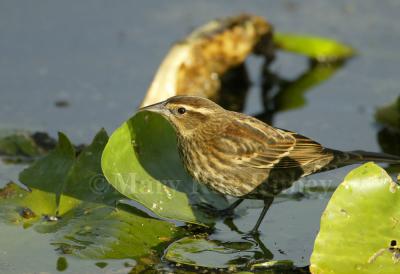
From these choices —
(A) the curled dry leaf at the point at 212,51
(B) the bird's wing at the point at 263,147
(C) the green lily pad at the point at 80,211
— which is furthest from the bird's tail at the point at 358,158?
(A) the curled dry leaf at the point at 212,51

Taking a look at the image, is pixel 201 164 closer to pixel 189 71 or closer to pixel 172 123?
pixel 172 123

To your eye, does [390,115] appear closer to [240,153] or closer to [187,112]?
[240,153]

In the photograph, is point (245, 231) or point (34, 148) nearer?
point (245, 231)

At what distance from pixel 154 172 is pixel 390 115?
3.76 meters

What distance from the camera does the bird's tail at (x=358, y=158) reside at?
316 inches

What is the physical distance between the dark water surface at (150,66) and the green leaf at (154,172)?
0.38 m

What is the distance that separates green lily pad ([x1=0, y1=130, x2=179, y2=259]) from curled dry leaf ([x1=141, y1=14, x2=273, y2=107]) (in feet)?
9.01

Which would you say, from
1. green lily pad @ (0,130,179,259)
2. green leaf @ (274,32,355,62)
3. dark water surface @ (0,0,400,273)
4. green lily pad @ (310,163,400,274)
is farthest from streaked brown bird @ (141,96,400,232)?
green leaf @ (274,32,355,62)

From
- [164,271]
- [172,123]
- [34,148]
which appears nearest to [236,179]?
[172,123]

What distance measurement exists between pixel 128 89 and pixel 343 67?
124 inches

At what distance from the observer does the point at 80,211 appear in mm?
7203

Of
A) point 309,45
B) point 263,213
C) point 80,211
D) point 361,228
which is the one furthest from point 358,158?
point 309,45

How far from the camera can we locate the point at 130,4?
13.1 metres

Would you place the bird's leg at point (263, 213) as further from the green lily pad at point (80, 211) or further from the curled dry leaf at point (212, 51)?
the curled dry leaf at point (212, 51)
